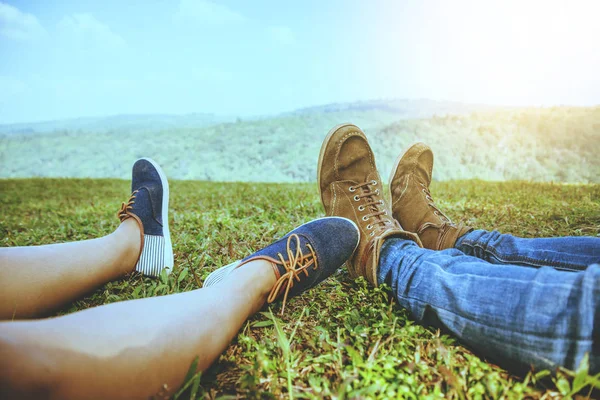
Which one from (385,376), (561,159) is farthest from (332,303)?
(561,159)

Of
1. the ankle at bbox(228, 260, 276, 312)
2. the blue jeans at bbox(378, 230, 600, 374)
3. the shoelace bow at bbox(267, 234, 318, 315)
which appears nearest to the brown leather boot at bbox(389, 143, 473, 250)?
the blue jeans at bbox(378, 230, 600, 374)

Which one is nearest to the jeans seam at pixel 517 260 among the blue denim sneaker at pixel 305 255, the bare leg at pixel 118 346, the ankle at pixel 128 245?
the blue denim sneaker at pixel 305 255

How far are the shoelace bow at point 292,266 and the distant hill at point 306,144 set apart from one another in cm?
500

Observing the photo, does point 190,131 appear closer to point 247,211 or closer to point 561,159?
point 247,211

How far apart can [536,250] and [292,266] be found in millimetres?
865

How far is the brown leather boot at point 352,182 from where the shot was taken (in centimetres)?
158

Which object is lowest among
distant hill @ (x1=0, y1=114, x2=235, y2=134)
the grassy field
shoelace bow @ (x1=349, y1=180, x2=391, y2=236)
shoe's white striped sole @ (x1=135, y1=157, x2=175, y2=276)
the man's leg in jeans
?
the grassy field

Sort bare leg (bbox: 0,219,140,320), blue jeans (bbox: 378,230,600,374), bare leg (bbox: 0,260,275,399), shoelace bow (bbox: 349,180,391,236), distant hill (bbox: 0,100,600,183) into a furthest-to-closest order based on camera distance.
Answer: distant hill (bbox: 0,100,600,183)
shoelace bow (bbox: 349,180,391,236)
bare leg (bbox: 0,219,140,320)
blue jeans (bbox: 378,230,600,374)
bare leg (bbox: 0,260,275,399)

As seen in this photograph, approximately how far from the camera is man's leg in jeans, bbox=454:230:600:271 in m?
1.01

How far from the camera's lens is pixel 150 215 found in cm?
166

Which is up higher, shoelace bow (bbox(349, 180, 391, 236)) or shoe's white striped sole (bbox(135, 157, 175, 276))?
shoelace bow (bbox(349, 180, 391, 236))

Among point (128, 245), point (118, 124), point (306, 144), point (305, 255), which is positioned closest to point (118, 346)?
point (305, 255)

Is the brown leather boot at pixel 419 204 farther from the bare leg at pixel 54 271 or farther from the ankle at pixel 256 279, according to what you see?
the bare leg at pixel 54 271

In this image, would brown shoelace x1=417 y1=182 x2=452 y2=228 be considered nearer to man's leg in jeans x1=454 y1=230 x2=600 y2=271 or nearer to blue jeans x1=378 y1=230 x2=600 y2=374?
man's leg in jeans x1=454 y1=230 x2=600 y2=271
